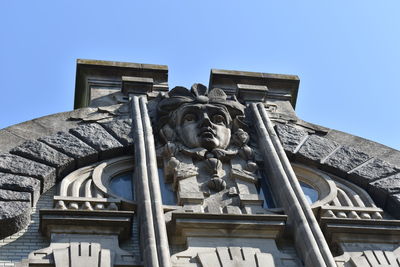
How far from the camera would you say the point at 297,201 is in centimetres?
1077

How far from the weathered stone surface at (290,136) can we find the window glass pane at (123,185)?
254 centimetres

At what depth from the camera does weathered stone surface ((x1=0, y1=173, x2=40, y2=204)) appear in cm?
1056

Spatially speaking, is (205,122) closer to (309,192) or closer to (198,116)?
(198,116)

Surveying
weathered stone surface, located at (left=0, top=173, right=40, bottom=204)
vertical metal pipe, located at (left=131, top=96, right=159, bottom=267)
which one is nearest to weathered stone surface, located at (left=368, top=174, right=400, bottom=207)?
vertical metal pipe, located at (left=131, top=96, right=159, bottom=267)

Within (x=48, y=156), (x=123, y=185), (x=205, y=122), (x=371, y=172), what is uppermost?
(x=205, y=122)

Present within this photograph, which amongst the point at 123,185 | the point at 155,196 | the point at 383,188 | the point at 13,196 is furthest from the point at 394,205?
the point at 13,196

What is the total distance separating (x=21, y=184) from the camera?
10.6m

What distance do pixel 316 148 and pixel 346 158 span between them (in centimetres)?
51

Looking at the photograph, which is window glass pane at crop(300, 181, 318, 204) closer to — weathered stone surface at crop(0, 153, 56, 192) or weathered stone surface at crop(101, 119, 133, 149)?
weathered stone surface at crop(101, 119, 133, 149)

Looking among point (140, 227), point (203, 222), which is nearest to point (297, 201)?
point (203, 222)

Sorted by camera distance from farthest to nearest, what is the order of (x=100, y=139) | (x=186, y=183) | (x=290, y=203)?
(x=100, y=139), (x=186, y=183), (x=290, y=203)

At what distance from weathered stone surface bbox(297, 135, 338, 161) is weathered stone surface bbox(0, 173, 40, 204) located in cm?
418

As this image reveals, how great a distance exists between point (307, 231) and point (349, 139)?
12.4 feet

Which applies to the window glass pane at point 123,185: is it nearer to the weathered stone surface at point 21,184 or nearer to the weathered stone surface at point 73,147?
the weathered stone surface at point 73,147
